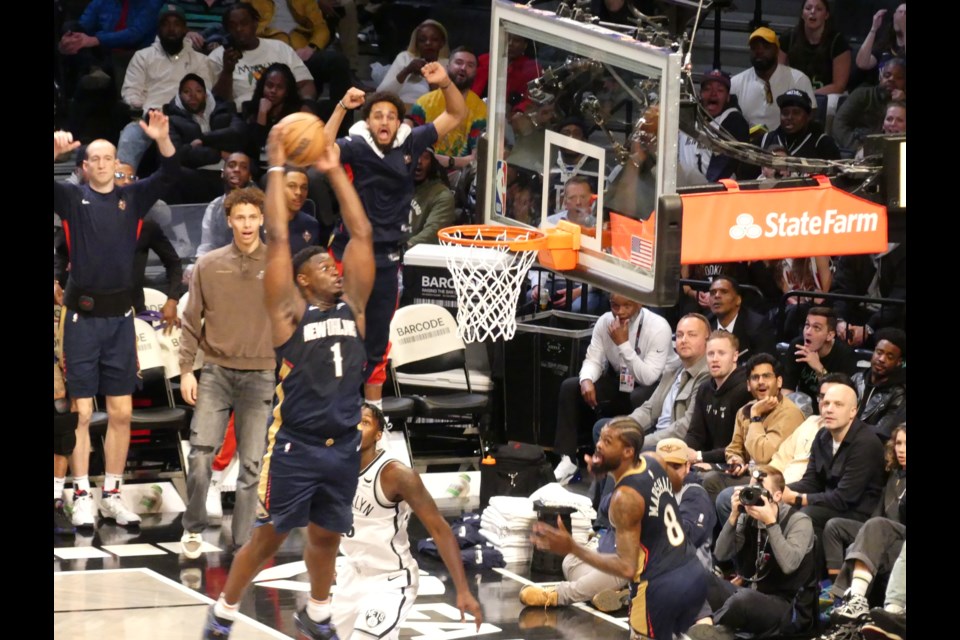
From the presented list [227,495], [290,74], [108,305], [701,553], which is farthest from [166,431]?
[701,553]

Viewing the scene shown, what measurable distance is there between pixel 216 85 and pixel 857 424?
21.8ft

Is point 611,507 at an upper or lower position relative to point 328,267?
lower

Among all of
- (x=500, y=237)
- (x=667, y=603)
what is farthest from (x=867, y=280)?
(x=667, y=603)

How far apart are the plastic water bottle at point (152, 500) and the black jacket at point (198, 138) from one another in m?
3.20

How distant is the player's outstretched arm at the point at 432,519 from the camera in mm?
7484

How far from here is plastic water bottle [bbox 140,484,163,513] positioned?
10.6 meters

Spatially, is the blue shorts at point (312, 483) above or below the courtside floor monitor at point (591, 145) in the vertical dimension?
below

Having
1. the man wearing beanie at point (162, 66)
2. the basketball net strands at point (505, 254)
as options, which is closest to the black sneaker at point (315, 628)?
the basketball net strands at point (505, 254)

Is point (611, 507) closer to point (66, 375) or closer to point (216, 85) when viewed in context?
point (66, 375)

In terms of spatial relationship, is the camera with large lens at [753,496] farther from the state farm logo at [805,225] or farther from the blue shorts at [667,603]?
the state farm logo at [805,225]

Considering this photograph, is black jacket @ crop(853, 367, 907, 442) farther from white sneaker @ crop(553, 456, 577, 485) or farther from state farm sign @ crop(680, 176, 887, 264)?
white sneaker @ crop(553, 456, 577, 485)

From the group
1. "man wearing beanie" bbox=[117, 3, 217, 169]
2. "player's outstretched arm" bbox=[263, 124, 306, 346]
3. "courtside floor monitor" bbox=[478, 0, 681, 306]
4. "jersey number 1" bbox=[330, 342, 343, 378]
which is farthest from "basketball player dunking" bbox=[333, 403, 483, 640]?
"man wearing beanie" bbox=[117, 3, 217, 169]

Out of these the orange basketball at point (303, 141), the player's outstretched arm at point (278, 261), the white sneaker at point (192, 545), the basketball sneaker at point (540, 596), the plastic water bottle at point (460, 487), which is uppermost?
the orange basketball at point (303, 141)

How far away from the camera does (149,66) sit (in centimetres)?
→ 1305
